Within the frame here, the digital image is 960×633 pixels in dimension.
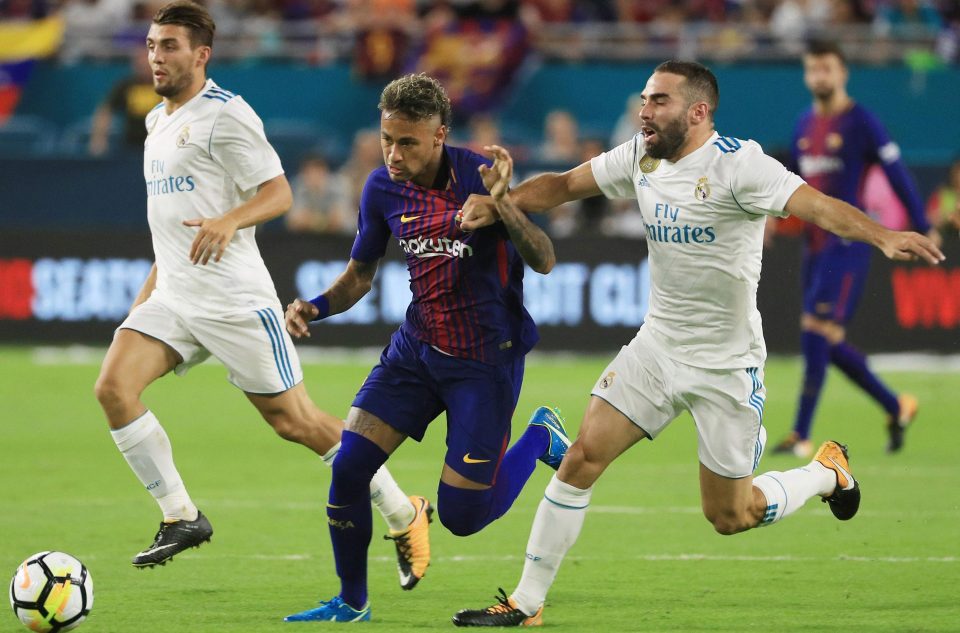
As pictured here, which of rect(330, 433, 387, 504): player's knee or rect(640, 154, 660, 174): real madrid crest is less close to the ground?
rect(640, 154, 660, 174): real madrid crest

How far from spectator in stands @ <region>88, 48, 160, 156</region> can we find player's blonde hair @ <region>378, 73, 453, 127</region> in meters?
13.3

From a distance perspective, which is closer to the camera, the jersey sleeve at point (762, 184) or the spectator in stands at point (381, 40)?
the jersey sleeve at point (762, 184)

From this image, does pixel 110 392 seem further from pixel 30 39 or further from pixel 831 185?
pixel 30 39

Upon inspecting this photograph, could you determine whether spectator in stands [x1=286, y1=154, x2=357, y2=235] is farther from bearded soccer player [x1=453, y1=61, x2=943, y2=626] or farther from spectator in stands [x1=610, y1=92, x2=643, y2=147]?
bearded soccer player [x1=453, y1=61, x2=943, y2=626]

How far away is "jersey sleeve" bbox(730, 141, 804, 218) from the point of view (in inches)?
238

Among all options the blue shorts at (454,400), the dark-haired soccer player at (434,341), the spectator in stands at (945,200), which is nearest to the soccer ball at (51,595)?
the dark-haired soccer player at (434,341)

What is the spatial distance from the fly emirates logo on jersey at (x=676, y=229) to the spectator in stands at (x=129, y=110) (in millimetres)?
13713

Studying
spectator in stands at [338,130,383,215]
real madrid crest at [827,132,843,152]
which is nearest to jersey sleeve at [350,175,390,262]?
real madrid crest at [827,132,843,152]

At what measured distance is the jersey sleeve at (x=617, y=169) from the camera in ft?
21.5

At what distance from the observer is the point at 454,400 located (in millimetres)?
6578

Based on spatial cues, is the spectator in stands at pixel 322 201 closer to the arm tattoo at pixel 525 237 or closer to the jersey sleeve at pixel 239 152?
the jersey sleeve at pixel 239 152

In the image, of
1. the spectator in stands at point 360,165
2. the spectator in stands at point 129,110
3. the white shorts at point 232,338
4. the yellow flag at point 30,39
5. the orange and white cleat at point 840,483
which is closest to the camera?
the orange and white cleat at point 840,483

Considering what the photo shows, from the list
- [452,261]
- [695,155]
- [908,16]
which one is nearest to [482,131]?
[908,16]

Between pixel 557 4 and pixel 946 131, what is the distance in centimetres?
523
